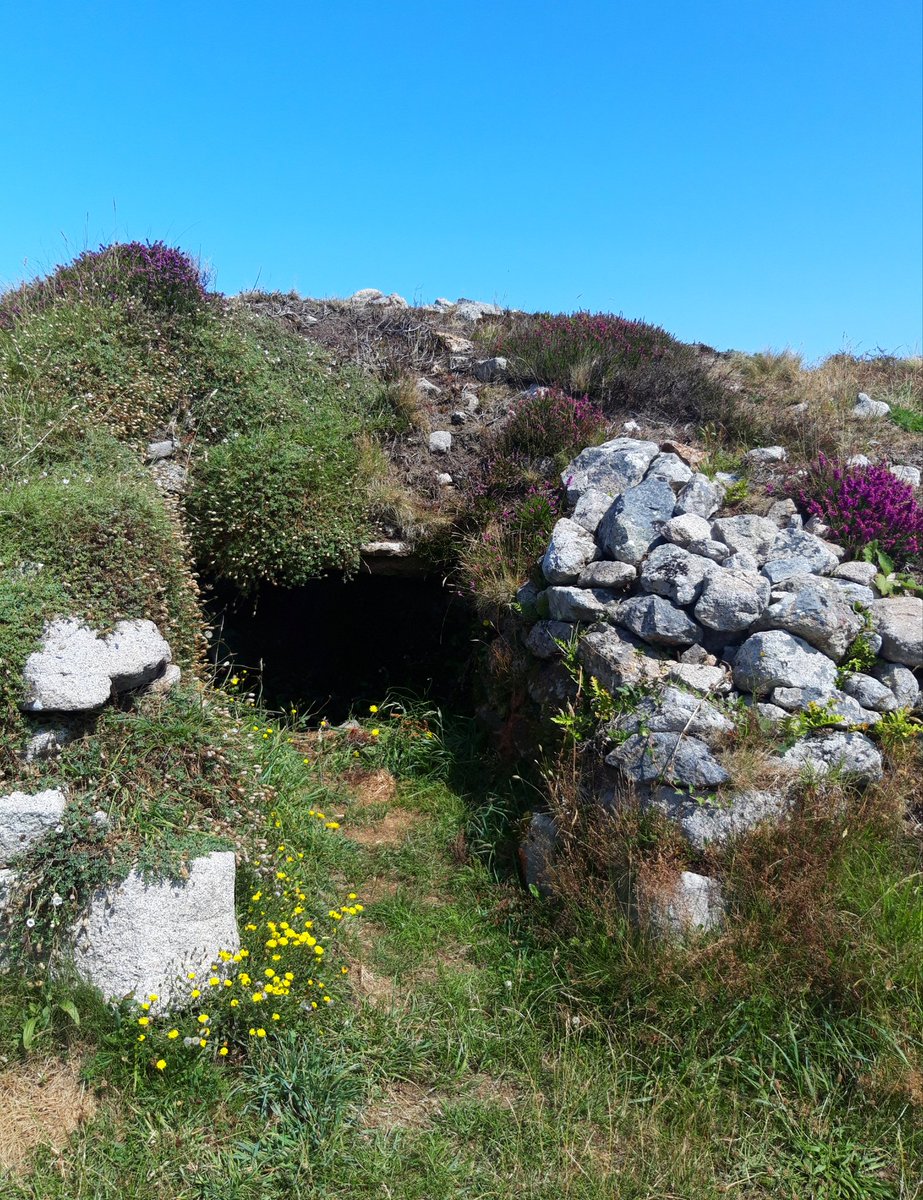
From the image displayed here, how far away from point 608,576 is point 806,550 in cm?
143

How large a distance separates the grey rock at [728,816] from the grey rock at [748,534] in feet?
6.15

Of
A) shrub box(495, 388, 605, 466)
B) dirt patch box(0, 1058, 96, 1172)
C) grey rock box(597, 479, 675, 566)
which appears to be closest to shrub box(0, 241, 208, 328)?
shrub box(495, 388, 605, 466)

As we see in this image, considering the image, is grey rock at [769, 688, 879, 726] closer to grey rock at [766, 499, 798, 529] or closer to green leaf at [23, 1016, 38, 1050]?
grey rock at [766, 499, 798, 529]

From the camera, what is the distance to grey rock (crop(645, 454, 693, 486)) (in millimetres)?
6434

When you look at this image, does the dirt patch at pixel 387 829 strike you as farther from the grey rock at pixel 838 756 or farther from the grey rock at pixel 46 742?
the grey rock at pixel 838 756

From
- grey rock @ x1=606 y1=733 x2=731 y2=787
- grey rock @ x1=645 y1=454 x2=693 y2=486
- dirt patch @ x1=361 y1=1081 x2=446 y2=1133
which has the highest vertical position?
grey rock @ x1=645 y1=454 x2=693 y2=486

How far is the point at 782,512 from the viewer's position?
664 centimetres

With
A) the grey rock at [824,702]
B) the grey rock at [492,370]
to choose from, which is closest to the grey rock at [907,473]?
the grey rock at [824,702]

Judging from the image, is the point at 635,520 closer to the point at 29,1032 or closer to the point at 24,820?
the point at 24,820

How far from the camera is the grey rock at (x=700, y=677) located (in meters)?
5.16

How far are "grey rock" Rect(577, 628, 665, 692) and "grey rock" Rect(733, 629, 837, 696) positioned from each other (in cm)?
53

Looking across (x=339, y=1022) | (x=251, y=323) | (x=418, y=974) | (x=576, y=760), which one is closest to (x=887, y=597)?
(x=576, y=760)

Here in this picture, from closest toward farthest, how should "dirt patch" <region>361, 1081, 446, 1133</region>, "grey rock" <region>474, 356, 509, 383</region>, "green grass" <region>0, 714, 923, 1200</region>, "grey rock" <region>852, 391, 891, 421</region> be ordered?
"green grass" <region>0, 714, 923, 1200</region> < "dirt patch" <region>361, 1081, 446, 1133</region> < "grey rock" <region>852, 391, 891, 421</region> < "grey rock" <region>474, 356, 509, 383</region>

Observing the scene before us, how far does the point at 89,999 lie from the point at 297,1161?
130 cm
